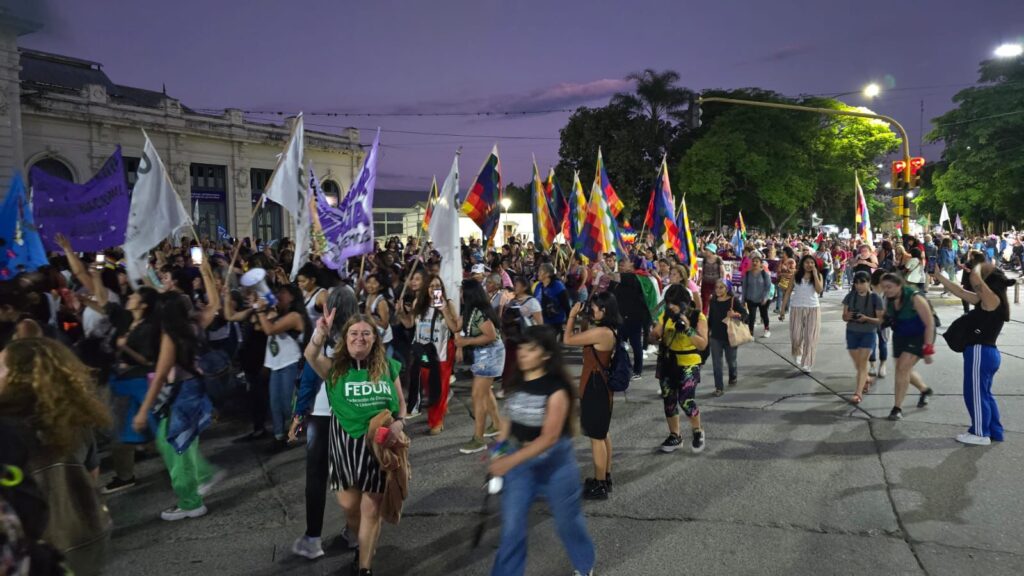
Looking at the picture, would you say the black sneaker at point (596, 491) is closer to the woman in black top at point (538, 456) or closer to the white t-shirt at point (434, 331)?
the woman in black top at point (538, 456)

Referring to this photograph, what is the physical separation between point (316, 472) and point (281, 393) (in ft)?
7.55

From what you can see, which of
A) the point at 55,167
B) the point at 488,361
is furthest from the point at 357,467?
the point at 55,167

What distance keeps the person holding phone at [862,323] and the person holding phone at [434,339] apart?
176 inches

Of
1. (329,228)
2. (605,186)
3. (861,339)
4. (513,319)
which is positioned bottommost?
(861,339)

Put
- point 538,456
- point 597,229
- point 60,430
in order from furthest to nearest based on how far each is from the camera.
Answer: point 597,229 < point 538,456 < point 60,430

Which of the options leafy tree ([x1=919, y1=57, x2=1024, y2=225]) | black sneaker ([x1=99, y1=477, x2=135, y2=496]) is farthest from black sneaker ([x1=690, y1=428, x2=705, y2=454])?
leafy tree ([x1=919, y1=57, x2=1024, y2=225])

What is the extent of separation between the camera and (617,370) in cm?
546

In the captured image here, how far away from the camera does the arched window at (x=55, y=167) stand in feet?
93.6

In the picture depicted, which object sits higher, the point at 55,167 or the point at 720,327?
the point at 55,167

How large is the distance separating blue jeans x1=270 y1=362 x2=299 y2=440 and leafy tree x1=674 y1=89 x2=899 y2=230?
137 feet

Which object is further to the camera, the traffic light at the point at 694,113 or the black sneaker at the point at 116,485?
the traffic light at the point at 694,113

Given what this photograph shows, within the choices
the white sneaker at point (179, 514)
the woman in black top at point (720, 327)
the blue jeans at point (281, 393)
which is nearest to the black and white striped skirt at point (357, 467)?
the white sneaker at point (179, 514)

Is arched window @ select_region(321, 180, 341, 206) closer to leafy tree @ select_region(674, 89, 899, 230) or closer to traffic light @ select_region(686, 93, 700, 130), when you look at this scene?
leafy tree @ select_region(674, 89, 899, 230)

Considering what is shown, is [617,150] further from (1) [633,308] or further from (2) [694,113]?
(1) [633,308]
